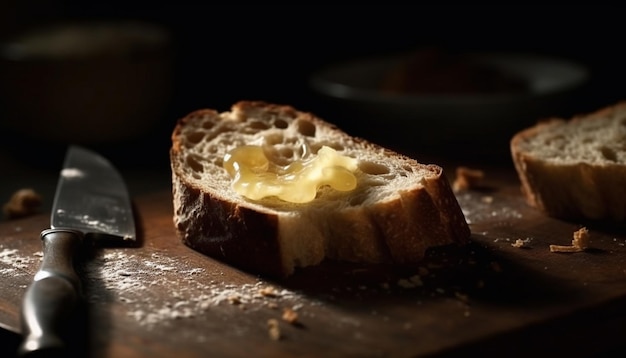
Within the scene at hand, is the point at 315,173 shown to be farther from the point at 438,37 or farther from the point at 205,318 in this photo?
the point at 438,37

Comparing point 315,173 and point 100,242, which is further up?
point 315,173

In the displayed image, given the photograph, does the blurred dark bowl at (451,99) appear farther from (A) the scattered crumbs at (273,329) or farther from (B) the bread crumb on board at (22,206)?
(A) the scattered crumbs at (273,329)

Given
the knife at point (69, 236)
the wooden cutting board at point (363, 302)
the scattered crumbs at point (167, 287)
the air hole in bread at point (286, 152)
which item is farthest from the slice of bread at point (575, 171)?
the knife at point (69, 236)

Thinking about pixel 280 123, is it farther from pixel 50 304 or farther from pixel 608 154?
pixel 50 304

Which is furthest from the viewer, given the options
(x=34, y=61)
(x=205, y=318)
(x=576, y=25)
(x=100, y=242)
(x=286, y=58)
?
(x=286, y=58)

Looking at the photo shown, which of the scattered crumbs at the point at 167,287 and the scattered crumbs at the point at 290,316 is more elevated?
the scattered crumbs at the point at 290,316

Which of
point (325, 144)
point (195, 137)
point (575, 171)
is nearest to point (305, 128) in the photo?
point (325, 144)

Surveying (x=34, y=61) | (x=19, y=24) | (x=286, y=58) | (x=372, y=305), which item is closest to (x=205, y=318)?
(x=372, y=305)
